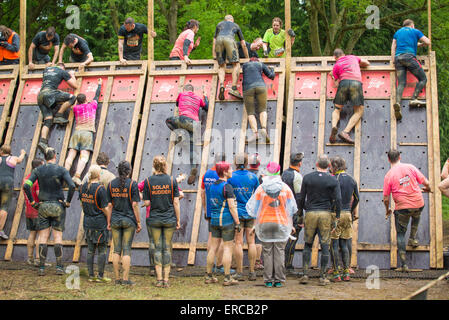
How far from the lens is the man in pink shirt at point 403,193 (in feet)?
33.5

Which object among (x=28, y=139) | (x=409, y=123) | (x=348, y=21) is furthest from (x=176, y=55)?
(x=348, y=21)

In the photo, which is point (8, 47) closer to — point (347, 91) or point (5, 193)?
point (5, 193)

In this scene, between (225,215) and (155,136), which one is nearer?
(225,215)

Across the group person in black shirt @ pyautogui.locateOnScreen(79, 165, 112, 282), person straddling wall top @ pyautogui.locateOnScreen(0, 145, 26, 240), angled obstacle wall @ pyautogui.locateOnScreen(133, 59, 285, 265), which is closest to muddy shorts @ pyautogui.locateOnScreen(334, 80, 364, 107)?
angled obstacle wall @ pyautogui.locateOnScreen(133, 59, 285, 265)

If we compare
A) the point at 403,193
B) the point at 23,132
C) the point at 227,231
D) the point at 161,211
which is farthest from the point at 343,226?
the point at 23,132

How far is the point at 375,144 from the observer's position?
39.0 feet

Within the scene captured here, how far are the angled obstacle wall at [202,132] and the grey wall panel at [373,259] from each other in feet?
7.77

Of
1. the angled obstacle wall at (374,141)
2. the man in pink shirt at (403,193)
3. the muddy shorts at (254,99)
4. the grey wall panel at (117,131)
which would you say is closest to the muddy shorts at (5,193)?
the grey wall panel at (117,131)

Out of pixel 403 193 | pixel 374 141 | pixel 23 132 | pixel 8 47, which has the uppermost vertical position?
pixel 8 47

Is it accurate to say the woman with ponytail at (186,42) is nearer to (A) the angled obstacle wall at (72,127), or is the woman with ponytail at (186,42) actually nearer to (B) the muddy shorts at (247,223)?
(A) the angled obstacle wall at (72,127)

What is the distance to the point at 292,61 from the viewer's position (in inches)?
515

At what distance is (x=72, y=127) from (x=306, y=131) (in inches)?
192

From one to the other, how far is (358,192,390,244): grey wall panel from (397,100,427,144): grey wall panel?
1277mm

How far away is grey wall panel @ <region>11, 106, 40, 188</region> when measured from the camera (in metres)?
13.2
